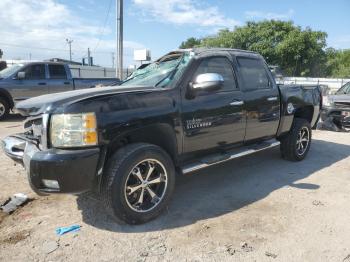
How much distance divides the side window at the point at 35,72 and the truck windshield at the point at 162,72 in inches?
300

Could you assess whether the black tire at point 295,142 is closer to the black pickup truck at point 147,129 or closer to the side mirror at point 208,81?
the black pickup truck at point 147,129

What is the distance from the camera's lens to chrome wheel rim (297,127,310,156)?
6.30 metres

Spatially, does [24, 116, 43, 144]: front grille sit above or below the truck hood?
below

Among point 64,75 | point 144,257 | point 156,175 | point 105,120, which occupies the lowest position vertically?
point 144,257

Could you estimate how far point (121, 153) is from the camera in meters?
3.56

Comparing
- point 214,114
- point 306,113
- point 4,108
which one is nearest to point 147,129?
point 214,114

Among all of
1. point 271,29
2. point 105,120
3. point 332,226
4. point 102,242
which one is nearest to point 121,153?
point 105,120

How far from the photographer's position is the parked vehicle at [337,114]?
9727 mm

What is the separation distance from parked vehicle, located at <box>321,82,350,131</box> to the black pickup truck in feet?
17.0

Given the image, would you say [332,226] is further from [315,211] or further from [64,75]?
[64,75]

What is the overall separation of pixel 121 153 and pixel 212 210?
4.31ft

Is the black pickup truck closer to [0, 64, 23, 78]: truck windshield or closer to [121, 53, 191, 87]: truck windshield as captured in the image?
[121, 53, 191, 87]: truck windshield

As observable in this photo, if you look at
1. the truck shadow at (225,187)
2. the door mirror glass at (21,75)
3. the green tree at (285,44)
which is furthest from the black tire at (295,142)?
the green tree at (285,44)

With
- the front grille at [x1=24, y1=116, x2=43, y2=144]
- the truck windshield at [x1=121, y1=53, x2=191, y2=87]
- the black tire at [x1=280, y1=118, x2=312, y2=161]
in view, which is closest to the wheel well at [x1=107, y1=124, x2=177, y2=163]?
the truck windshield at [x1=121, y1=53, x2=191, y2=87]
